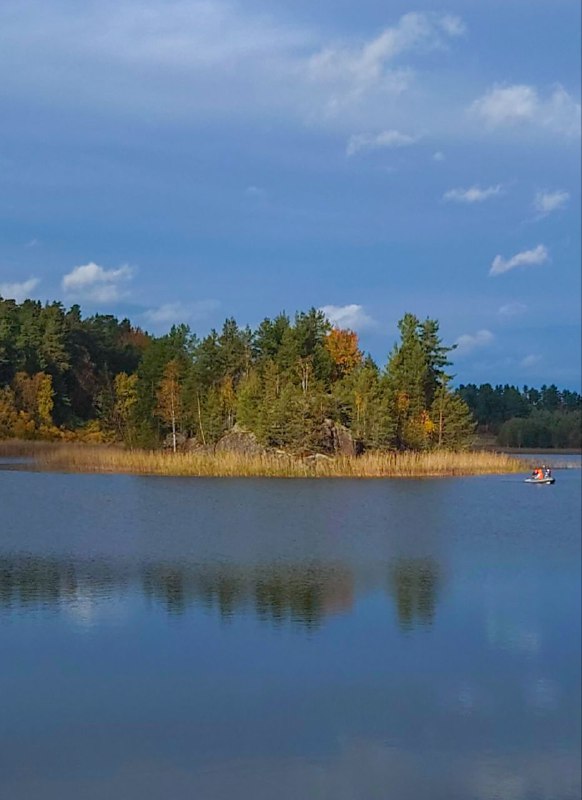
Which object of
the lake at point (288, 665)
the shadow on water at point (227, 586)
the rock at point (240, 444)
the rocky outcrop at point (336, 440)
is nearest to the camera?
the lake at point (288, 665)

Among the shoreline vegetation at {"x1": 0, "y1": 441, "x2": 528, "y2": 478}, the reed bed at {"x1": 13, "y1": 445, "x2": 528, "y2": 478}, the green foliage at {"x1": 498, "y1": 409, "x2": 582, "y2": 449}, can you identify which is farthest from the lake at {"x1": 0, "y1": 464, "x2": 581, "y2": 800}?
the green foliage at {"x1": 498, "y1": 409, "x2": 582, "y2": 449}

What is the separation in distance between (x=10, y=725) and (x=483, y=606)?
22.0 feet

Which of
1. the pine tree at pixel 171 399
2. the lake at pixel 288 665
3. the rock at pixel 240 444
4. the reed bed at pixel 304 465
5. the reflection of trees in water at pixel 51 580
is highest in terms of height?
the pine tree at pixel 171 399

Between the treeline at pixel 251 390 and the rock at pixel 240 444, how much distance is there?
1.16ft

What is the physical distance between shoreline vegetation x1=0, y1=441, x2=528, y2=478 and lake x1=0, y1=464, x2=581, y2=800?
15196 mm

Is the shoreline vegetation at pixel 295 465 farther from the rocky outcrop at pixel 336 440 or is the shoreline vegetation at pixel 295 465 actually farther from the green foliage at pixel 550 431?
the green foliage at pixel 550 431

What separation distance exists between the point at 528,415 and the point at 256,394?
16417mm

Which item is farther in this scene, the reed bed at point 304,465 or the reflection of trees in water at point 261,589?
the reed bed at point 304,465

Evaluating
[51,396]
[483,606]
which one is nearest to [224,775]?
[483,606]

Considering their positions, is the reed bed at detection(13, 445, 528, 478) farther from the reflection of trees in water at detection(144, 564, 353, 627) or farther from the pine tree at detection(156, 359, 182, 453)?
the reflection of trees in water at detection(144, 564, 353, 627)

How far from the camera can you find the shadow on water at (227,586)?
40.1ft

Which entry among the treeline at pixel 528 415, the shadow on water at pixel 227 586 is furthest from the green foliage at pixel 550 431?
the shadow on water at pixel 227 586

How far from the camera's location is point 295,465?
37969mm

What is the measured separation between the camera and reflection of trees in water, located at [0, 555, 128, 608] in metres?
12.6
